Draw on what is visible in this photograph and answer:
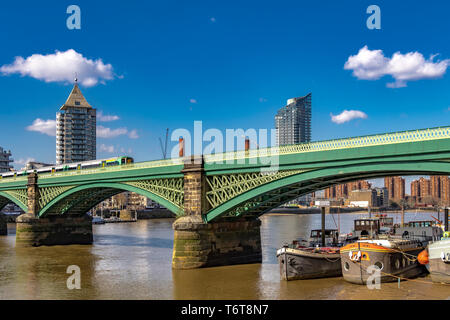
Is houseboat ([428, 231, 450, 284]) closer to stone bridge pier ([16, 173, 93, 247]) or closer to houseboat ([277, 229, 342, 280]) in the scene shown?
houseboat ([277, 229, 342, 280])

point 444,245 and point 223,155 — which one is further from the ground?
point 223,155

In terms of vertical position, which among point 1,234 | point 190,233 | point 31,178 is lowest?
point 1,234

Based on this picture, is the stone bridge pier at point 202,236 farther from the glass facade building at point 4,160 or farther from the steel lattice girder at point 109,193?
the glass facade building at point 4,160

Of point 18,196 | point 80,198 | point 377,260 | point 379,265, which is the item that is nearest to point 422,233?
point 379,265

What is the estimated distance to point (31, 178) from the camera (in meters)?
63.9

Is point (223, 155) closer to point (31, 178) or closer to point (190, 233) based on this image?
point (190, 233)

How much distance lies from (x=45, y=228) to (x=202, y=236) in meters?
32.4

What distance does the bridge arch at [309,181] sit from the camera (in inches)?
1088

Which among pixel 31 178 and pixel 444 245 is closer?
pixel 444 245

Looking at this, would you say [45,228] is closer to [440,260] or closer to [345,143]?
[345,143]

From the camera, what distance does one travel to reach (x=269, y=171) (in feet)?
113

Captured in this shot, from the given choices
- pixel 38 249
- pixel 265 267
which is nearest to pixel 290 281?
pixel 265 267

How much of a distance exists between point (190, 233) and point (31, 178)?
35046 mm
